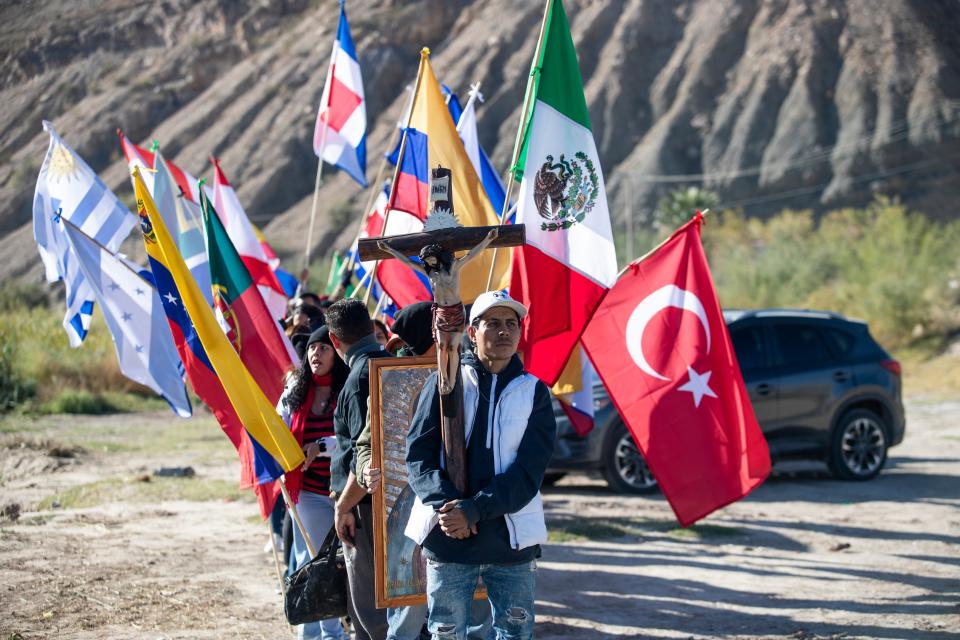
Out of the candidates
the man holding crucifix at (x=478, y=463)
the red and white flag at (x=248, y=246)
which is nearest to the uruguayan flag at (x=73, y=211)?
the red and white flag at (x=248, y=246)

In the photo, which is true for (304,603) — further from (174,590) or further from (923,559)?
(923,559)

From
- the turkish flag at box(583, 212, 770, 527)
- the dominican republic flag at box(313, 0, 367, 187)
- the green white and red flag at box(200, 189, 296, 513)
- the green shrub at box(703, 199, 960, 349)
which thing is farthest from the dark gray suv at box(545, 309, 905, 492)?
the green shrub at box(703, 199, 960, 349)

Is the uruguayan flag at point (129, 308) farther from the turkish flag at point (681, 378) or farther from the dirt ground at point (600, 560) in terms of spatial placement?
the turkish flag at point (681, 378)

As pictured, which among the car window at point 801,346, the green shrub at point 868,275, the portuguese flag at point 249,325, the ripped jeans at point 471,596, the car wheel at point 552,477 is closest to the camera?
the ripped jeans at point 471,596

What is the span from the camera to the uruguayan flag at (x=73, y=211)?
10820mm

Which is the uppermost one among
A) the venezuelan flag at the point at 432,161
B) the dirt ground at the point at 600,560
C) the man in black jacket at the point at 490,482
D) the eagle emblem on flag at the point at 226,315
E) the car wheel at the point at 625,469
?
the venezuelan flag at the point at 432,161

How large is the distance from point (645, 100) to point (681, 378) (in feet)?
184

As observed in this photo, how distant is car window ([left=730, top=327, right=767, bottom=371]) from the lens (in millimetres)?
11531

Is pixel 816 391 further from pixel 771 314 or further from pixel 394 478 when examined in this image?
pixel 394 478

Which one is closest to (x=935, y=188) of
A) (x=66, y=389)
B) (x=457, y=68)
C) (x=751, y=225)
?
(x=751, y=225)

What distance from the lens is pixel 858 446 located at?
1188 centimetres

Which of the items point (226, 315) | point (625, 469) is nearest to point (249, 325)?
point (226, 315)

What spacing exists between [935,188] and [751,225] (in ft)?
36.5

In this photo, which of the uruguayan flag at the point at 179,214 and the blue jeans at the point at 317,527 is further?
the uruguayan flag at the point at 179,214
